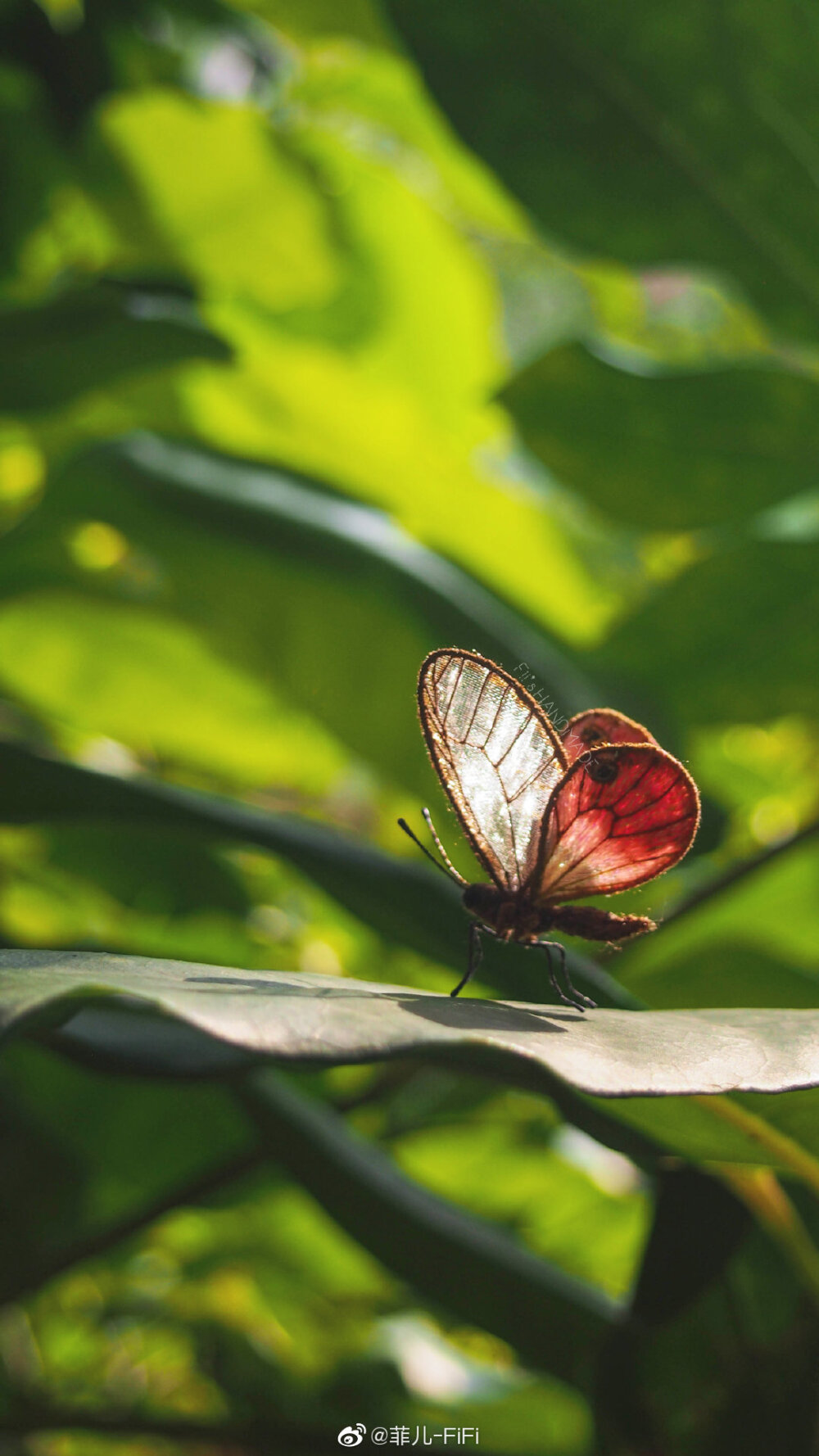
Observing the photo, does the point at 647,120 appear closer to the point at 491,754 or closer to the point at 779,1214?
the point at 491,754

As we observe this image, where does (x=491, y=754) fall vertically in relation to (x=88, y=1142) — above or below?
above

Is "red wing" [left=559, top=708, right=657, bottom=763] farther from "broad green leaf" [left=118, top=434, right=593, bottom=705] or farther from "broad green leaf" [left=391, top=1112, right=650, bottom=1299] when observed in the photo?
"broad green leaf" [left=391, top=1112, right=650, bottom=1299]

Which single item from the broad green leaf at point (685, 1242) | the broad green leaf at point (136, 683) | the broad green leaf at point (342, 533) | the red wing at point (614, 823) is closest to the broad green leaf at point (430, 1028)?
the red wing at point (614, 823)

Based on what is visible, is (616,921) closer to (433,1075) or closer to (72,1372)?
(433,1075)

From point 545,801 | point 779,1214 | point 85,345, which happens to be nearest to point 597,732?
point 545,801

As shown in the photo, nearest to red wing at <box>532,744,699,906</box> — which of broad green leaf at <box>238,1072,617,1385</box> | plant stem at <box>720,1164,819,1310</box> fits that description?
plant stem at <box>720,1164,819,1310</box>

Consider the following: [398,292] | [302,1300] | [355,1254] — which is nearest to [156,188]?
[398,292]
